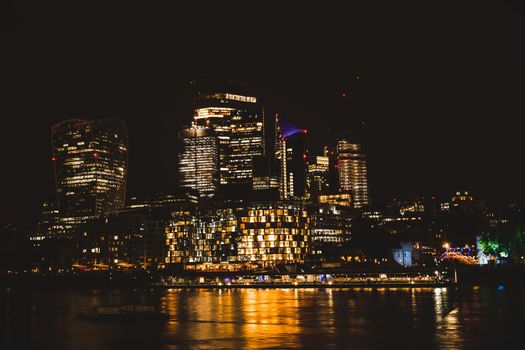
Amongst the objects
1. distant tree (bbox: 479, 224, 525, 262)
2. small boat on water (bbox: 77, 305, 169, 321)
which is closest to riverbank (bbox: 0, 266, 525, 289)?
distant tree (bbox: 479, 224, 525, 262)

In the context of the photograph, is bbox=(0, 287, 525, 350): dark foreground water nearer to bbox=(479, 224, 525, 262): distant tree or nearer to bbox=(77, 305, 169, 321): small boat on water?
bbox=(77, 305, 169, 321): small boat on water

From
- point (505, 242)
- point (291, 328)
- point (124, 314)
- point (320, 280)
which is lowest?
point (291, 328)

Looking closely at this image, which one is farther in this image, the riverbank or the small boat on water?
the riverbank

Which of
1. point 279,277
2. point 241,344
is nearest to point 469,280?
point 279,277

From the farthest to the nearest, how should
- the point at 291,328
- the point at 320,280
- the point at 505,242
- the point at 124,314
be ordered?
the point at 320,280 → the point at 505,242 → the point at 124,314 → the point at 291,328

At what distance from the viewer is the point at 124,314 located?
217 feet

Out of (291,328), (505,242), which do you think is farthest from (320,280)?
(291,328)

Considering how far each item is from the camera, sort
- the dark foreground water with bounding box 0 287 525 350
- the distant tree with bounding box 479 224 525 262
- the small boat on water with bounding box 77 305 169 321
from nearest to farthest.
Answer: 1. the dark foreground water with bounding box 0 287 525 350
2. the small boat on water with bounding box 77 305 169 321
3. the distant tree with bounding box 479 224 525 262

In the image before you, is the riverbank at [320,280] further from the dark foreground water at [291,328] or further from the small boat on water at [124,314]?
the small boat on water at [124,314]

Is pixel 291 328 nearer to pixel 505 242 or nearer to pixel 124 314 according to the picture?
pixel 124 314

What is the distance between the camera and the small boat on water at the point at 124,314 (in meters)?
64.8

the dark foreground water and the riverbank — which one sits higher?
the riverbank

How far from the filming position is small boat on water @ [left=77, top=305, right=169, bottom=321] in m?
64.8

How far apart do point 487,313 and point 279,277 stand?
92.3 m
